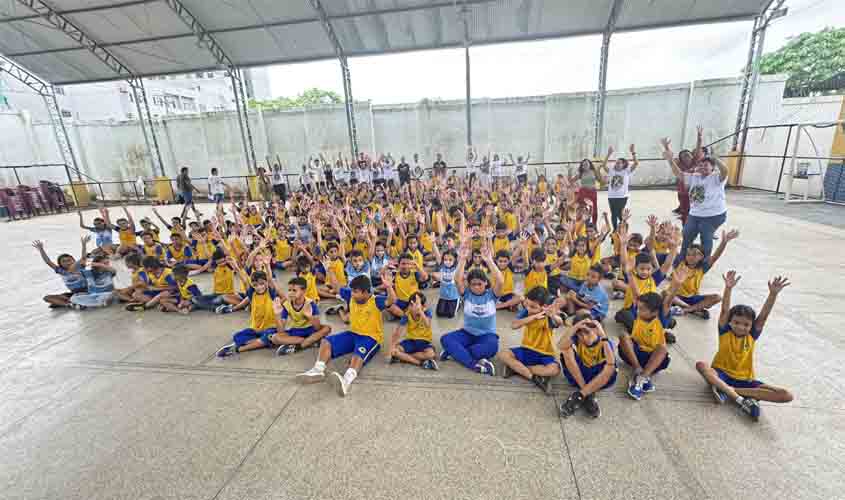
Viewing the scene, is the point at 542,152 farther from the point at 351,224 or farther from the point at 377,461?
the point at 377,461

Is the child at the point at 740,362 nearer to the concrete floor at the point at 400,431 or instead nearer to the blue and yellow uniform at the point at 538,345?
the concrete floor at the point at 400,431

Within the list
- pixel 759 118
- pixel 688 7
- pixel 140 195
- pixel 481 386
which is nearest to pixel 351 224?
pixel 481 386

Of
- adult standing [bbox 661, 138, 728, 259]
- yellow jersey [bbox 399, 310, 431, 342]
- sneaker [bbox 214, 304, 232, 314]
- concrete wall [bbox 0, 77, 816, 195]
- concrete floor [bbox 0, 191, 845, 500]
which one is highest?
concrete wall [bbox 0, 77, 816, 195]

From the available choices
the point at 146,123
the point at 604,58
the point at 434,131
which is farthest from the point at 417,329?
the point at 146,123

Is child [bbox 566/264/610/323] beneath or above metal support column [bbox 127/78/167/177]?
beneath

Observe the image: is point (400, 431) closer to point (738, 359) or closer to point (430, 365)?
point (430, 365)

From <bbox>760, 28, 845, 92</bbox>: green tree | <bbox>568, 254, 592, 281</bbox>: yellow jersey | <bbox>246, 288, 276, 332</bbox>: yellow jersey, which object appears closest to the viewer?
<bbox>246, 288, 276, 332</bbox>: yellow jersey

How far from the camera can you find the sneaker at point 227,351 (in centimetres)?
375

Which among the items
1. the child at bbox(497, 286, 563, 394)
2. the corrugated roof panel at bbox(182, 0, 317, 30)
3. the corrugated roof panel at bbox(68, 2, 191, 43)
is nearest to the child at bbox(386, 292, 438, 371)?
the child at bbox(497, 286, 563, 394)

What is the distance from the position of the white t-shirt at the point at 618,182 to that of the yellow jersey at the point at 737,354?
14.7 ft

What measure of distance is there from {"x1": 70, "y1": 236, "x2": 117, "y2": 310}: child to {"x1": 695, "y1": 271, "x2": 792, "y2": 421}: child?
7.32 metres

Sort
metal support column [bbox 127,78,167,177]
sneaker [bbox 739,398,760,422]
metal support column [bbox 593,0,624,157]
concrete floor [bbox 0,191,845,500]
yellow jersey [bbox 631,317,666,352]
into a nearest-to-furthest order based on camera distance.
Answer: concrete floor [bbox 0,191,845,500] < sneaker [bbox 739,398,760,422] < yellow jersey [bbox 631,317,666,352] < metal support column [bbox 593,0,624,157] < metal support column [bbox 127,78,167,177]

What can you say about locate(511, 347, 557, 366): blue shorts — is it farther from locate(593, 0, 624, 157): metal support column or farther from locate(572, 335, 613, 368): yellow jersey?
locate(593, 0, 624, 157): metal support column

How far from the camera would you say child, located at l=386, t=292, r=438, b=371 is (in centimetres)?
340
